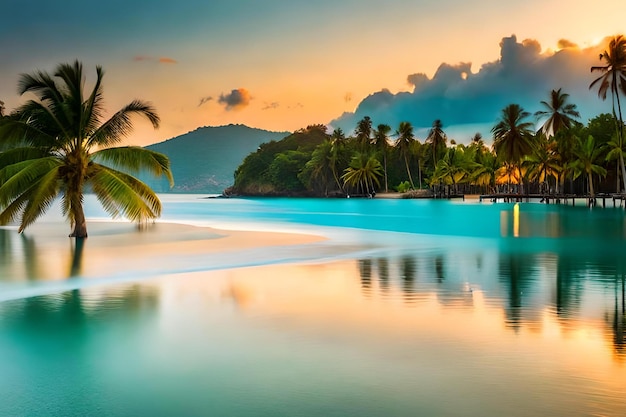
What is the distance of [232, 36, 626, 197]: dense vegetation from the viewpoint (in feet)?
238

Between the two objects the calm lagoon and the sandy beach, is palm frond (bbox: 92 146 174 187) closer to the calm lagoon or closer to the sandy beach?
the sandy beach

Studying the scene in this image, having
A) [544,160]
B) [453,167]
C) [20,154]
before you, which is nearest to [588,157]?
[544,160]

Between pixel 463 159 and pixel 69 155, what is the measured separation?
Answer: 321 feet

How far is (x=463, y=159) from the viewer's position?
115 meters

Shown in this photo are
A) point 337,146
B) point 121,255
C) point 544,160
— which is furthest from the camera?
point 337,146

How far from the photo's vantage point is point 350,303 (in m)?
11.0

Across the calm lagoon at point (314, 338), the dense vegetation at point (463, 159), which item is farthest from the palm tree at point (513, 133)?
the calm lagoon at point (314, 338)

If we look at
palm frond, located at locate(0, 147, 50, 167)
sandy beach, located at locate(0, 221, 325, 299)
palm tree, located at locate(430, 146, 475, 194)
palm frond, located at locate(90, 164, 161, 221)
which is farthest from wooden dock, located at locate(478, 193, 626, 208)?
palm frond, located at locate(0, 147, 50, 167)

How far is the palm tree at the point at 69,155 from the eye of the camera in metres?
22.9

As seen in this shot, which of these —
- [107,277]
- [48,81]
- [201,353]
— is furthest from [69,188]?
[201,353]

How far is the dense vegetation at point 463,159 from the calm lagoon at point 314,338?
48.8 meters

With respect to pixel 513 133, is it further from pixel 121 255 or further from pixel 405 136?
pixel 121 255

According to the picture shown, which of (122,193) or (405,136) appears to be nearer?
(122,193)

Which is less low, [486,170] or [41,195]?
[486,170]
